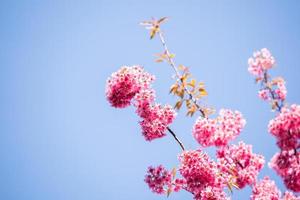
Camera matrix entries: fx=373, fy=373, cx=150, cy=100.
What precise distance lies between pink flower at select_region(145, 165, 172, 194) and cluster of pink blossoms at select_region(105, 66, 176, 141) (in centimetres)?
Result: 77

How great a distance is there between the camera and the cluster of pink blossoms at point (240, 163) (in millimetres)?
8188

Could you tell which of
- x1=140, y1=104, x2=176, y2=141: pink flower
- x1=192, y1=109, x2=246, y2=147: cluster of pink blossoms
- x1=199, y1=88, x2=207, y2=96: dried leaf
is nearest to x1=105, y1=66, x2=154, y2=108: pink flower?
x1=140, y1=104, x2=176, y2=141: pink flower

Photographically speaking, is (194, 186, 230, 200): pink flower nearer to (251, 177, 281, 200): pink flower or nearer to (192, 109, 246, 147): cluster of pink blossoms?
(251, 177, 281, 200): pink flower

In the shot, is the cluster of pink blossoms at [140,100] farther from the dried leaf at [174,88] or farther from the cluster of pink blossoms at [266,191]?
the cluster of pink blossoms at [266,191]

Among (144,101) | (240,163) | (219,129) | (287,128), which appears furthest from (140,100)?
(287,128)

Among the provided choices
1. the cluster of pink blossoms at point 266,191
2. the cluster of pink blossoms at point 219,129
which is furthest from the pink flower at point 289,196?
the cluster of pink blossoms at point 219,129

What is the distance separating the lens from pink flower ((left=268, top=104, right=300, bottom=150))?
7.51 m

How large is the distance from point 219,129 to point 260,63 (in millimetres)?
1902

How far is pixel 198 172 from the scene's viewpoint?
7.87m

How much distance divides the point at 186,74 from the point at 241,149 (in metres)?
2.10

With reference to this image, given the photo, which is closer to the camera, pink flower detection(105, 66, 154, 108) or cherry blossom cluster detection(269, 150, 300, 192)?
cherry blossom cluster detection(269, 150, 300, 192)

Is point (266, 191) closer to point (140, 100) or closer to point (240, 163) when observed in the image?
point (240, 163)

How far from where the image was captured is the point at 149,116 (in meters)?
9.05

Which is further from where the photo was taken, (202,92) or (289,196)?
(202,92)
